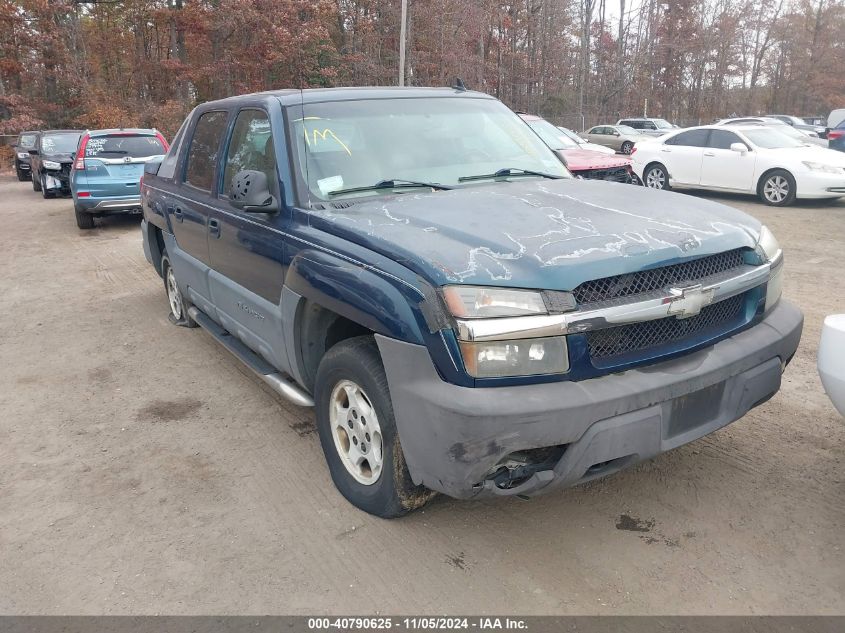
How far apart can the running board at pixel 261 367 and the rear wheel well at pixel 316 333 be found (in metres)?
0.13

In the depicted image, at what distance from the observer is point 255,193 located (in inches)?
137

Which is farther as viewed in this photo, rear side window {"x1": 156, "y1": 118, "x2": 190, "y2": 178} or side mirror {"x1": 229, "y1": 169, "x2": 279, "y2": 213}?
rear side window {"x1": 156, "y1": 118, "x2": 190, "y2": 178}

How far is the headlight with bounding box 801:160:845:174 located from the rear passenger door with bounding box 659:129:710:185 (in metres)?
1.92

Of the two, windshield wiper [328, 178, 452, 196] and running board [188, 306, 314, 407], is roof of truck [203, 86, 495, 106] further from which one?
running board [188, 306, 314, 407]

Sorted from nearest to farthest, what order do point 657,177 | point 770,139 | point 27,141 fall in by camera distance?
point 770,139, point 657,177, point 27,141

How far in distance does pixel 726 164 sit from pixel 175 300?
425 inches

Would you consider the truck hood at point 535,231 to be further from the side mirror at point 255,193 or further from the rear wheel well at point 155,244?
the rear wheel well at point 155,244

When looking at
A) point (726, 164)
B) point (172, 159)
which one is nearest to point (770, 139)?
point (726, 164)

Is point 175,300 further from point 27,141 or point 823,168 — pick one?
point 27,141

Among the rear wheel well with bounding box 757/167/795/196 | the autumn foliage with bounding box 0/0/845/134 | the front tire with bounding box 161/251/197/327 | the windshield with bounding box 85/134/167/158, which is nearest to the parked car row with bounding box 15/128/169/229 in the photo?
the windshield with bounding box 85/134/167/158

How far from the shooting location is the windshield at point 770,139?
41.7 ft

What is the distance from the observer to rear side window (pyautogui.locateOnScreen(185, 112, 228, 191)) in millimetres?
4508

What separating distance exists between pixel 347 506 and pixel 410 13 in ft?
115

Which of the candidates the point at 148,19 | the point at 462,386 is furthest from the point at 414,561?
the point at 148,19
